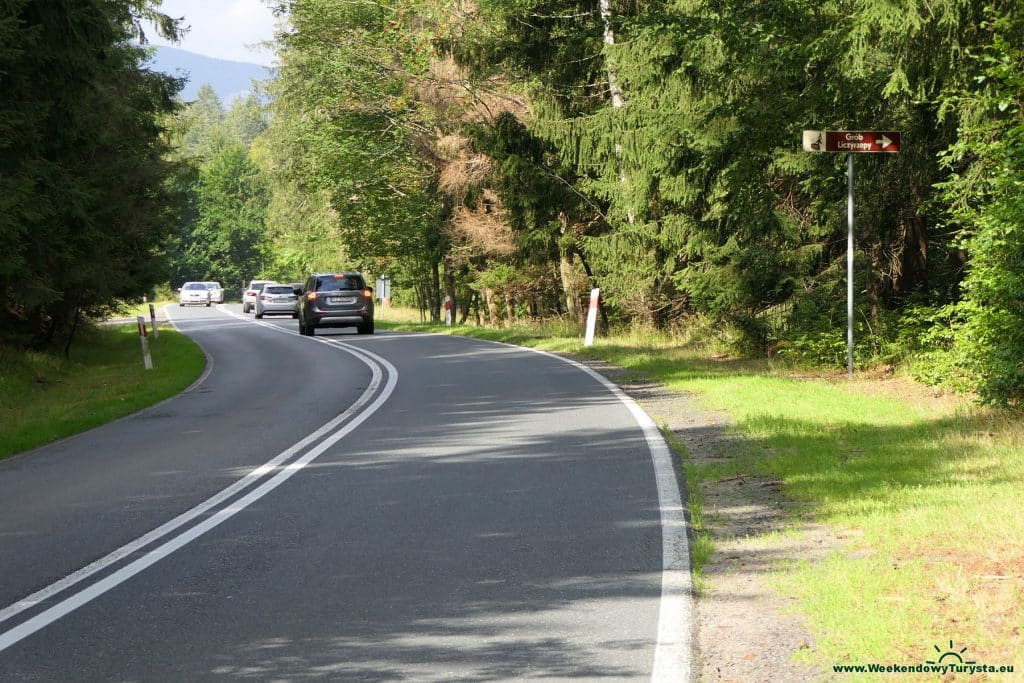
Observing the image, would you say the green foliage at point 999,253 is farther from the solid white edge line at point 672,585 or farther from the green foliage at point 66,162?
the green foliage at point 66,162

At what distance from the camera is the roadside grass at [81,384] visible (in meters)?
Result: 15.9

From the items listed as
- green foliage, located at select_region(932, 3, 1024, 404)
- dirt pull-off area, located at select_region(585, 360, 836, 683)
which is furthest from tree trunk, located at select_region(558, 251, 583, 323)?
dirt pull-off area, located at select_region(585, 360, 836, 683)

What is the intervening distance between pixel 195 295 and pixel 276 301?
32.7 m

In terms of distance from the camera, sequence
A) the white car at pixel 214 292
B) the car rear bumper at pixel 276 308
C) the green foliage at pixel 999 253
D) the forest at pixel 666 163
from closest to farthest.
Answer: the green foliage at pixel 999 253 → the forest at pixel 666 163 → the car rear bumper at pixel 276 308 → the white car at pixel 214 292

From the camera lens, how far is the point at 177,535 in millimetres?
8328

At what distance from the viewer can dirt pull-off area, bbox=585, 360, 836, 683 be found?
5.24m

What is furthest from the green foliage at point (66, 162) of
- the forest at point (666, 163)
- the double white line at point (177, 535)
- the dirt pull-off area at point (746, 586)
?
the dirt pull-off area at point (746, 586)

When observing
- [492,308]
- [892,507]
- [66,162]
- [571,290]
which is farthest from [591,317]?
[492,308]

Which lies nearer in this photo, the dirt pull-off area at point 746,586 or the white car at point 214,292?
the dirt pull-off area at point 746,586

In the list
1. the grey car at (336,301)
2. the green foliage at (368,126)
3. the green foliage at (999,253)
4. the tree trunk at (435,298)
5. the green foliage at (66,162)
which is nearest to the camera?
the green foliage at (999,253)

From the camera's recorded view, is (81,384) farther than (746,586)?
Yes

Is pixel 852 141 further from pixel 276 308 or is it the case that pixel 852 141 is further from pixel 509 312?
pixel 276 308

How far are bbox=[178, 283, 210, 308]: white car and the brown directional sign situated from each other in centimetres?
7670

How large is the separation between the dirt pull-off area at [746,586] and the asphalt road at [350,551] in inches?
7.0
